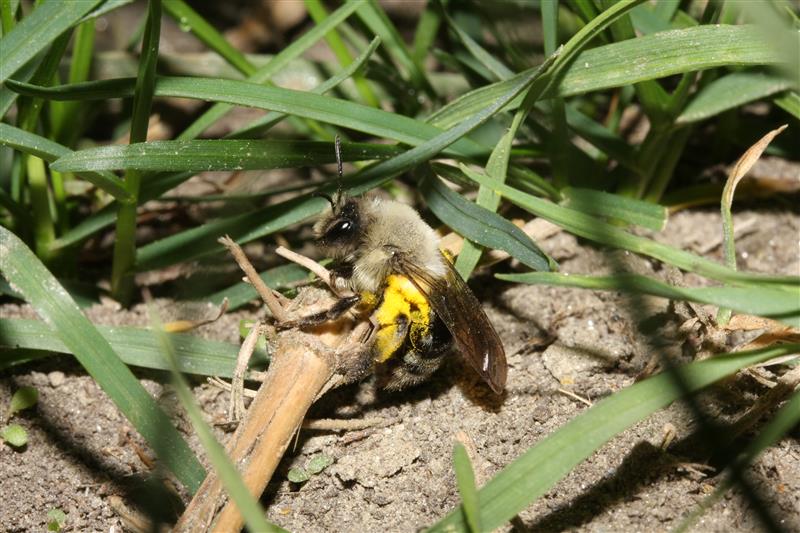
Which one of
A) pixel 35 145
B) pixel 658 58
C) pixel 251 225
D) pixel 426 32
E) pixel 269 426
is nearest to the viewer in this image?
pixel 269 426

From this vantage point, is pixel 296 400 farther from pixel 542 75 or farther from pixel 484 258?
pixel 542 75

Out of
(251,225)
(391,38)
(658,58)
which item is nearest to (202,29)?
(391,38)

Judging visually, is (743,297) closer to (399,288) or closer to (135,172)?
(399,288)

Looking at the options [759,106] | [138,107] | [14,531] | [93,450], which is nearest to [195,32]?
[138,107]

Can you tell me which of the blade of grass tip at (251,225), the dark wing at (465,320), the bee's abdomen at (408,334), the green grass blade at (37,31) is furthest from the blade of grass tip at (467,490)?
the green grass blade at (37,31)

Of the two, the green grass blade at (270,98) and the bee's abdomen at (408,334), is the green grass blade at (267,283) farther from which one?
the green grass blade at (270,98)

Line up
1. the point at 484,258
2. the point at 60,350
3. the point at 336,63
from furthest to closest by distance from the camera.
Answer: the point at 336,63, the point at 484,258, the point at 60,350
